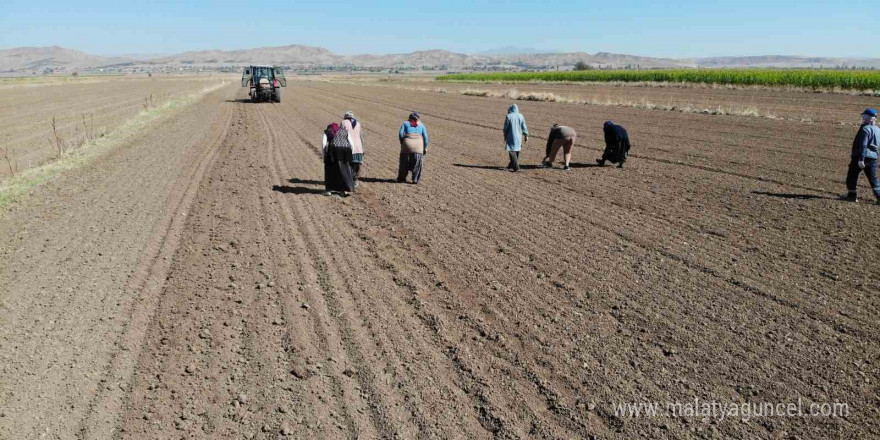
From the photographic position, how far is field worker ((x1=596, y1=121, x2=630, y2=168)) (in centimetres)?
1432

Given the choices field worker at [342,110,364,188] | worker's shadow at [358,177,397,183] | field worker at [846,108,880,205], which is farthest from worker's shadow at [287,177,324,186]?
field worker at [846,108,880,205]

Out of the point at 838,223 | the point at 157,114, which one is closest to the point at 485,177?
the point at 838,223

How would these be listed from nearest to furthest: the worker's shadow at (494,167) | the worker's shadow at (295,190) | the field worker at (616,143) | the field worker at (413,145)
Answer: the worker's shadow at (295,190), the field worker at (413,145), the field worker at (616,143), the worker's shadow at (494,167)

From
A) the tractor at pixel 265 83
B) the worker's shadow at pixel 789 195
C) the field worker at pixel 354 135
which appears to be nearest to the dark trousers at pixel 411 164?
the field worker at pixel 354 135

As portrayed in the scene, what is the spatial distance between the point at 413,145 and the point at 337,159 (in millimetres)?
1709

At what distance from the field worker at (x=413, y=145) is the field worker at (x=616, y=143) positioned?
458cm

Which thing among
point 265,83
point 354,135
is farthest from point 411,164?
point 265,83

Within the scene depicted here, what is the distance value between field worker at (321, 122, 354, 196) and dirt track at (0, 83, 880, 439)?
0.43 meters

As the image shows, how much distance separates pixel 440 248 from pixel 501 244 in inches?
34.2

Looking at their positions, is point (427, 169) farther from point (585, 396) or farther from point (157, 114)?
point (157, 114)

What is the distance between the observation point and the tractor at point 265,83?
39.2 m

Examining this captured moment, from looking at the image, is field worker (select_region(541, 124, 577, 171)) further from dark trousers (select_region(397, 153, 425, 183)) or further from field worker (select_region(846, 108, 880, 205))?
field worker (select_region(846, 108, 880, 205))

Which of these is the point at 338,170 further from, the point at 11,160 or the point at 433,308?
the point at 11,160

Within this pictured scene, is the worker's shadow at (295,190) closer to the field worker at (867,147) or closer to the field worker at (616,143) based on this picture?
the field worker at (616,143)
